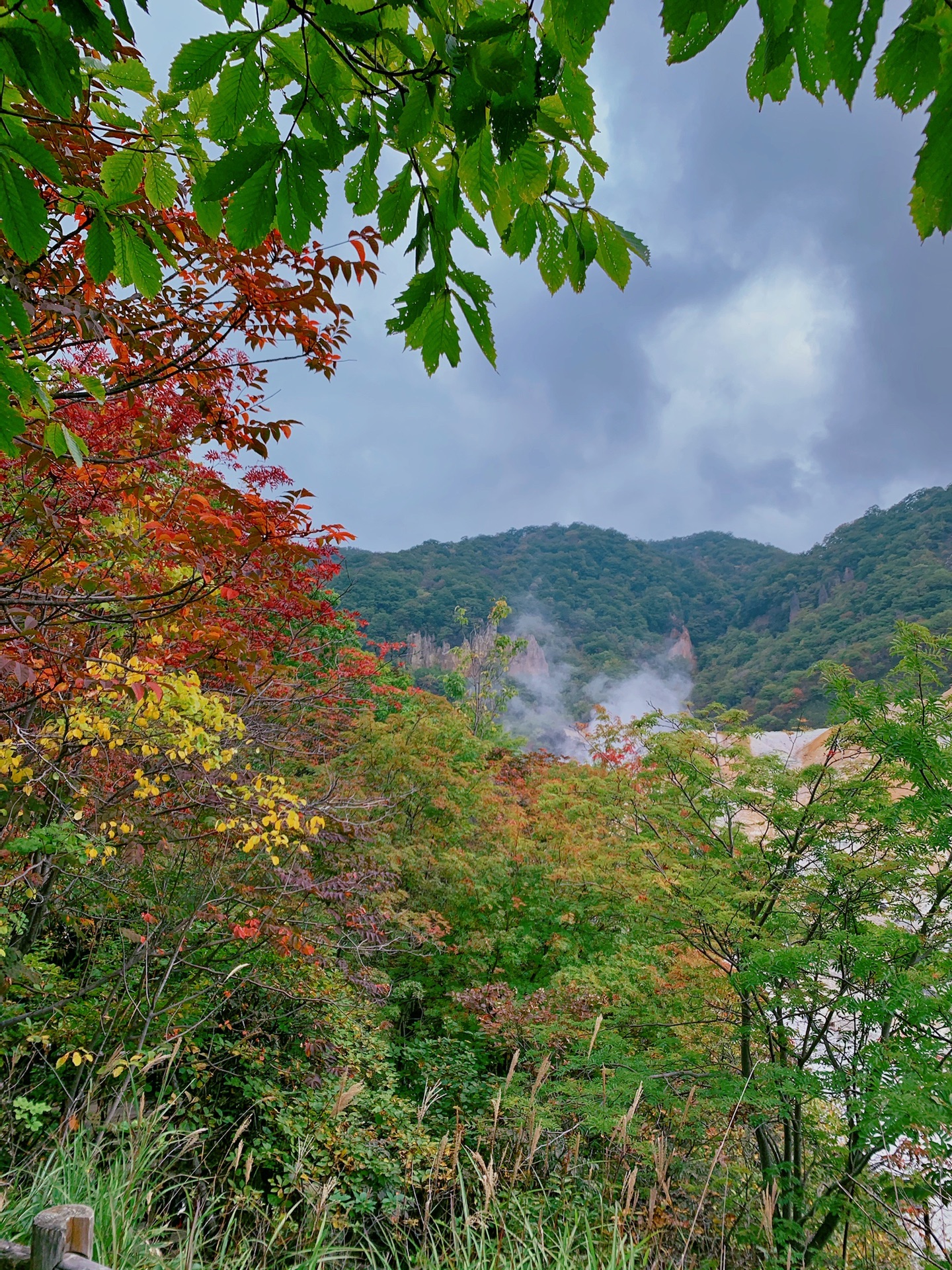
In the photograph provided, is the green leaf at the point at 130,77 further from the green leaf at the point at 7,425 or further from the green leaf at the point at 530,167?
the green leaf at the point at 530,167

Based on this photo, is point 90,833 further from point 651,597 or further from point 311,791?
point 651,597

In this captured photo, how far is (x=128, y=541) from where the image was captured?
8.10ft

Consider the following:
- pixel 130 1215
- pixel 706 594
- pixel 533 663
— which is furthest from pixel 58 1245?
pixel 706 594

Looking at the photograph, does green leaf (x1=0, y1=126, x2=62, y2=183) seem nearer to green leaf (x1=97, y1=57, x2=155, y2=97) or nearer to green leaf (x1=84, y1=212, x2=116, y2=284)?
green leaf (x1=84, y1=212, x2=116, y2=284)

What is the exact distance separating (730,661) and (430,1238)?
28484 millimetres

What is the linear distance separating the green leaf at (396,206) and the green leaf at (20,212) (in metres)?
0.41

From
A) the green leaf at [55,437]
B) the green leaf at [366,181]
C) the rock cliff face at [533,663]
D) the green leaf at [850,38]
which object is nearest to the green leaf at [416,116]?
the green leaf at [366,181]

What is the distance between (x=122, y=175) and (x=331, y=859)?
5527 mm

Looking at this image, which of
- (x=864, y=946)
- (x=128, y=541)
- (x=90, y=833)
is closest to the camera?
(x=128, y=541)

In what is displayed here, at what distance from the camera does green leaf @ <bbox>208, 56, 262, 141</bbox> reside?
703 mm

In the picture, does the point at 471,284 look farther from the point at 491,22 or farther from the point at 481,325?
the point at 491,22

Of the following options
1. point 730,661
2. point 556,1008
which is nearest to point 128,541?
point 556,1008

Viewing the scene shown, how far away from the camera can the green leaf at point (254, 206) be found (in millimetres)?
705

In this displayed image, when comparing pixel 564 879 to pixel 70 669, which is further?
pixel 564 879
